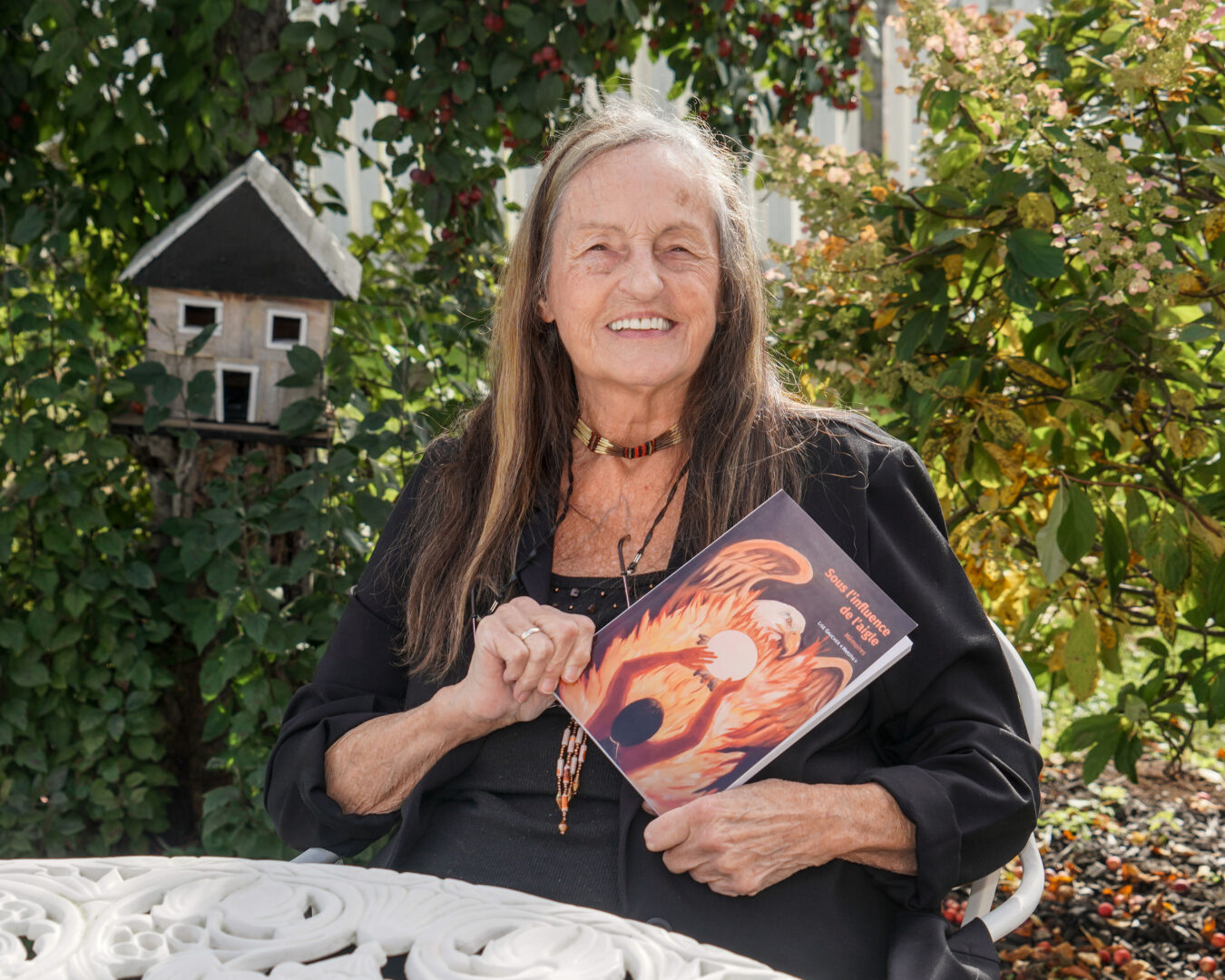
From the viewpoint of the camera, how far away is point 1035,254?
207cm

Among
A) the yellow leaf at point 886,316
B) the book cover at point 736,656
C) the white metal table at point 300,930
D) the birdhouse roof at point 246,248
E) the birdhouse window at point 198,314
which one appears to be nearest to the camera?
the white metal table at point 300,930

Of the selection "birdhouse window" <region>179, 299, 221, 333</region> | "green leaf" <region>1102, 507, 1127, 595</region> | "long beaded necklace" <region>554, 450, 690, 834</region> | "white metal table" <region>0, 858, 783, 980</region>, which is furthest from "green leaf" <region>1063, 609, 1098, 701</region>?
"birdhouse window" <region>179, 299, 221, 333</region>

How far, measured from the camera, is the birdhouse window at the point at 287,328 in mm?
2703

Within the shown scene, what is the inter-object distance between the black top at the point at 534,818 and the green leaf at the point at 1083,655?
0.88 m

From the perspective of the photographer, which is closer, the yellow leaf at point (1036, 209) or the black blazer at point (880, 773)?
the black blazer at point (880, 773)

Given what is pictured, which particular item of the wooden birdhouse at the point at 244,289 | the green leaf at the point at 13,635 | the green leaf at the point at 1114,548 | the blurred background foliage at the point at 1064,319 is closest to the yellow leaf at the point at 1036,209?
the blurred background foliage at the point at 1064,319

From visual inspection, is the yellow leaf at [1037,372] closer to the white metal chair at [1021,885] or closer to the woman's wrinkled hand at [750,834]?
the white metal chair at [1021,885]

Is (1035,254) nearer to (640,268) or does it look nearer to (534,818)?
(640,268)

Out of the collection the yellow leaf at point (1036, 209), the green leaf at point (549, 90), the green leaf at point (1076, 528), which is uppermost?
the green leaf at point (549, 90)

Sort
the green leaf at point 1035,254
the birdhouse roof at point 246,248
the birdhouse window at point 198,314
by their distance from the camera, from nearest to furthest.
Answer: the green leaf at point 1035,254 < the birdhouse roof at point 246,248 < the birdhouse window at point 198,314

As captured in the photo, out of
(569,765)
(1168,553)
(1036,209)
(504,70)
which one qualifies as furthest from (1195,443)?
(504,70)

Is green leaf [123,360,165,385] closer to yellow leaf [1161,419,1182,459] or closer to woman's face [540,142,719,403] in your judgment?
woman's face [540,142,719,403]

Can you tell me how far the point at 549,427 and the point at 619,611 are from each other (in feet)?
1.34

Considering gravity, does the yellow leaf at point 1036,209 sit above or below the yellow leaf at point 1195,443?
above
